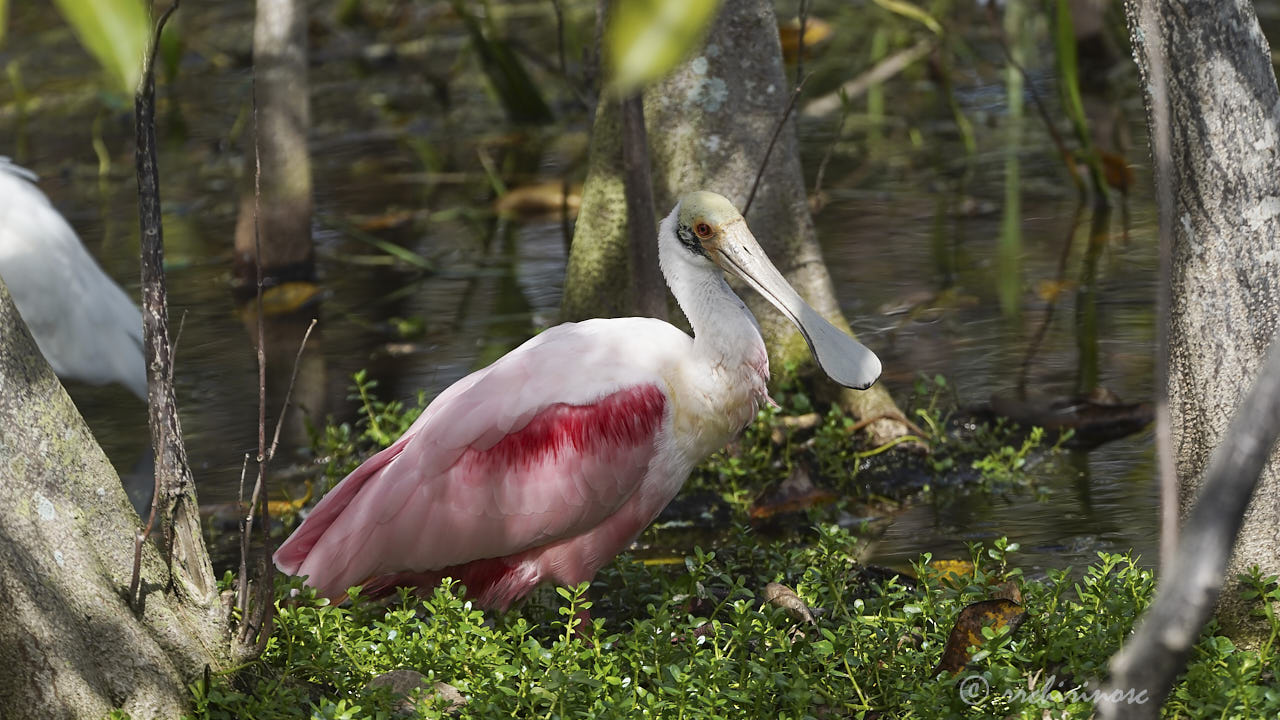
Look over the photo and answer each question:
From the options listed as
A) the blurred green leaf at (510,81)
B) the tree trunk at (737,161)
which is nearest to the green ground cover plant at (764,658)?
the tree trunk at (737,161)

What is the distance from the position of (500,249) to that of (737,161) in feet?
10.7

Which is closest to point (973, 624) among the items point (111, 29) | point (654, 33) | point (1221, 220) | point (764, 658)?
point (764, 658)

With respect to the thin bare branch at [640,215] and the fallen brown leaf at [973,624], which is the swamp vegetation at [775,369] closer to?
the fallen brown leaf at [973,624]

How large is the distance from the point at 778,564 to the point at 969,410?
63.5 inches

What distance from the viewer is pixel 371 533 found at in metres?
3.88

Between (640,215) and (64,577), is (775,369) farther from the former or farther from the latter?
(64,577)

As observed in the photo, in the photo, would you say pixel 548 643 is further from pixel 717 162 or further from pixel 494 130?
pixel 494 130

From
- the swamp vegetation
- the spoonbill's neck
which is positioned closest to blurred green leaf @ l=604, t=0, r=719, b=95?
the swamp vegetation

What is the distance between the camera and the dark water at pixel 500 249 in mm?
5734

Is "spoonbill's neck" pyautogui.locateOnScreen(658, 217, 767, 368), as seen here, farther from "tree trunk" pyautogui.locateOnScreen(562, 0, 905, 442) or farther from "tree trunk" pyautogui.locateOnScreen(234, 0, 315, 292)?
"tree trunk" pyautogui.locateOnScreen(234, 0, 315, 292)

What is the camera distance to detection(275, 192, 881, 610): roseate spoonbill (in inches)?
152

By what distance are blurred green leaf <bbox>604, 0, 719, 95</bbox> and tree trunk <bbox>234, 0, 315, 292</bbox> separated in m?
5.98

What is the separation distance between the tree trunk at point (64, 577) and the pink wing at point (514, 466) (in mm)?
814

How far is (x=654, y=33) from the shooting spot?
119cm
